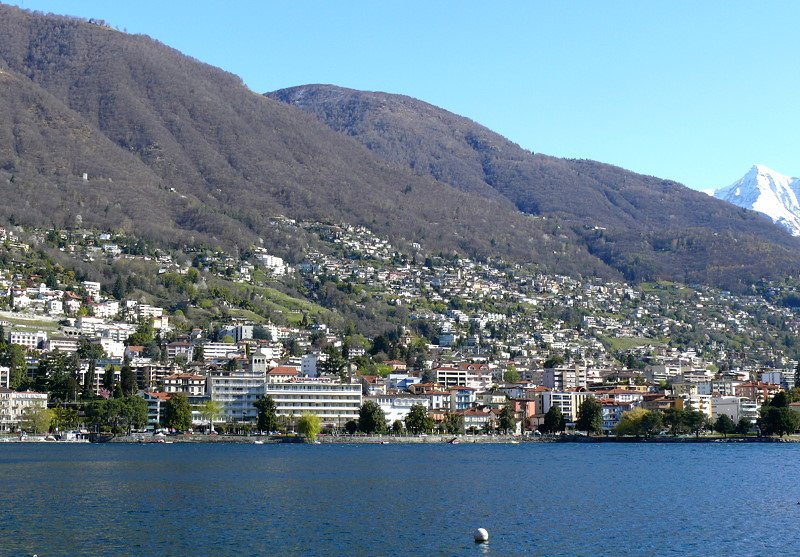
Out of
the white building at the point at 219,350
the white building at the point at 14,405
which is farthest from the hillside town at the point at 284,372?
the white building at the point at 219,350

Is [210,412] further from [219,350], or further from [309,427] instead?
[219,350]

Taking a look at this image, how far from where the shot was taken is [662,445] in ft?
404

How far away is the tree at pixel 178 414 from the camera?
12331cm

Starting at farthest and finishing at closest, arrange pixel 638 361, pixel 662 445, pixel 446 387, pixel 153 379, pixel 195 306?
1. pixel 638 361
2. pixel 195 306
3. pixel 446 387
4. pixel 153 379
5. pixel 662 445

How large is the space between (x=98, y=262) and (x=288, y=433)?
80218 millimetres

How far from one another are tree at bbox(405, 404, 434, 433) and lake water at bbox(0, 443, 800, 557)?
3128cm

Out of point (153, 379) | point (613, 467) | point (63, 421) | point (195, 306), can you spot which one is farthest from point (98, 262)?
point (613, 467)

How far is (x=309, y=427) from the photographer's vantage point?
119 metres

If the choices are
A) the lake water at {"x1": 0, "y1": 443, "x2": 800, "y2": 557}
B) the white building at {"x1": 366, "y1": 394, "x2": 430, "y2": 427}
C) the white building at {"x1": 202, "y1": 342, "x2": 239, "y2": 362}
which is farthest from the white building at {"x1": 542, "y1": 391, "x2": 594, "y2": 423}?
the lake water at {"x1": 0, "y1": 443, "x2": 800, "y2": 557}

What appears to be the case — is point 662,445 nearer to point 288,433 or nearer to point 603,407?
point 603,407

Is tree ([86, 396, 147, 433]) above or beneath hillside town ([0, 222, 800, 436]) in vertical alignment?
beneath

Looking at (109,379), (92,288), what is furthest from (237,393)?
(92,288)

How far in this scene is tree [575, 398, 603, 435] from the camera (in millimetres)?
134250

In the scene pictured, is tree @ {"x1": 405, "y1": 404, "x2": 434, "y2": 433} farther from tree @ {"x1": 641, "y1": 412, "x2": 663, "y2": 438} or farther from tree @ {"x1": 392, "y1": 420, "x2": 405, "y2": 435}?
tree @ {"x1": 641, "y1": 412, "x2": 663, "y2": 438}
